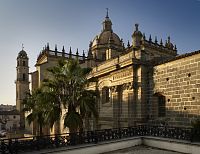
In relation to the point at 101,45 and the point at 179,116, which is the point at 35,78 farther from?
the point at 179,116

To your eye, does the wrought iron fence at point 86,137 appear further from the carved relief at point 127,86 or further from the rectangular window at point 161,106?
the carved relief at point 127,86

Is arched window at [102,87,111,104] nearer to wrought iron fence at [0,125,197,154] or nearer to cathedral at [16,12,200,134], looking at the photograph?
cathedral at [16,12,200,134]

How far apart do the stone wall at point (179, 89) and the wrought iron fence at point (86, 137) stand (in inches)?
50.2

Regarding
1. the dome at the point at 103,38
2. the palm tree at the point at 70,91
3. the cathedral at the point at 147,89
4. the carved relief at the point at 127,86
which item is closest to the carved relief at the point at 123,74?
the cathedral at the point at 147,89

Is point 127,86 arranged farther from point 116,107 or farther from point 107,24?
point 107,24

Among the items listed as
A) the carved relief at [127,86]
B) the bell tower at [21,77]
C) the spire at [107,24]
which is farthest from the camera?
the bell tower at [21,77]

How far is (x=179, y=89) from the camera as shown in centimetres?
1475

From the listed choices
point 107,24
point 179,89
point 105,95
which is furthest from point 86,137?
point 107,24

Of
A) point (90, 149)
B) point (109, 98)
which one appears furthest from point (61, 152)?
point (109, 98)

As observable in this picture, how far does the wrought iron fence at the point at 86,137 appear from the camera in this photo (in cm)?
1028

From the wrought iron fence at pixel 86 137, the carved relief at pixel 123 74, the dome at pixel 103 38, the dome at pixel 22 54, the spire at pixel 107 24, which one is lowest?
the wrought iron fence at pixel 86 137

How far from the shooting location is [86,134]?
41.4 ft

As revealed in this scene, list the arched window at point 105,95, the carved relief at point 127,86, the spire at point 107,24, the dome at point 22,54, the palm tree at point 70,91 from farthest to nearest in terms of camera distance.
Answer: the dome at point 22,54 → the spire at point 107,24 → the arched window at point 105,95 → the carved relief at point 127,86 → the palm tree at point 70,91

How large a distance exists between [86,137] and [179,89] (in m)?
6.24
